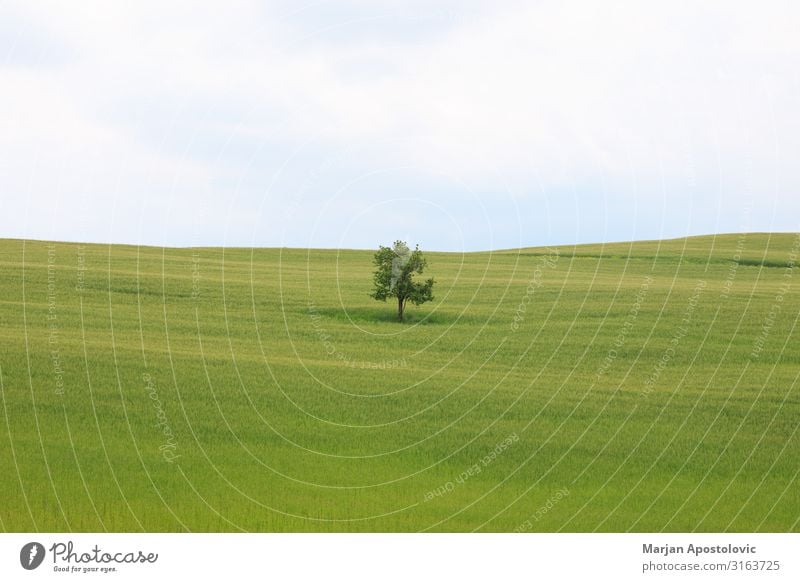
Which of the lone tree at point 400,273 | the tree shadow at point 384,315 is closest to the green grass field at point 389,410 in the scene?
the tree shadow at point 384,315

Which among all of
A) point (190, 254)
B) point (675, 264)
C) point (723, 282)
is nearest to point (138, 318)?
point (190, 254)

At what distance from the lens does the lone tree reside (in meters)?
28.5

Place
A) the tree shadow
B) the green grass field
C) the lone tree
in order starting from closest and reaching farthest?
the green grass field
the lone tree
the tree shadow

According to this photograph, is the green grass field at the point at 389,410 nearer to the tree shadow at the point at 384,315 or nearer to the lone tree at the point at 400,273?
Result: the tree shadow at the point at 384,315

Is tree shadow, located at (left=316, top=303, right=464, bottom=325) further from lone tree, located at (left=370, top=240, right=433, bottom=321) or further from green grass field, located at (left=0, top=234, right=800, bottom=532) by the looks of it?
lone tree, located at (left=370, top=240, right=433, bottom=321)

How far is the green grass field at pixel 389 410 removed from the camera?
12641 mm

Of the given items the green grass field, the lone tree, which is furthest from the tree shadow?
the lone tree

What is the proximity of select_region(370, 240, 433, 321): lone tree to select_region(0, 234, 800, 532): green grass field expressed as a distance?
102 cm

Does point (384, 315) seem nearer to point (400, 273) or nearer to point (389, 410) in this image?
point (400, 273)

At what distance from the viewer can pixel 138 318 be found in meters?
27.3

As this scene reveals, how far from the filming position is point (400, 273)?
28.8 m

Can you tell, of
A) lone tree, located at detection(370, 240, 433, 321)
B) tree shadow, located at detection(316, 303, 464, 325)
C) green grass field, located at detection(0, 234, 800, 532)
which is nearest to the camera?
green grass field, located at detection(0, 234, 800, 532)

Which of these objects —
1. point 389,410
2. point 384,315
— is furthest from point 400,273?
point 389,410

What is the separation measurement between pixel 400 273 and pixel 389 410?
11.2m
